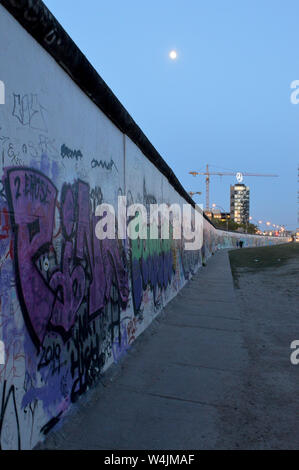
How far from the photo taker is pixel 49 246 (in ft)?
9.86

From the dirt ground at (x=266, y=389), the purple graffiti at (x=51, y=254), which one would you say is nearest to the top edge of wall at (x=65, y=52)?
the purple graffiti at (x=51, y=254)

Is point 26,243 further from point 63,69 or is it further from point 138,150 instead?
point 138,150

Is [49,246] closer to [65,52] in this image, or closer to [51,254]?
[51,254]

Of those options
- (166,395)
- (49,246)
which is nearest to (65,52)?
(49,246)

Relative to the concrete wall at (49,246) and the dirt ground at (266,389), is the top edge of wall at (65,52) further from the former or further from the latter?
the dirt ground at (266,389)

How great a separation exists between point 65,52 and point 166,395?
3892 mm

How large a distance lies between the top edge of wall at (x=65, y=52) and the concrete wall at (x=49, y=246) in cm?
7

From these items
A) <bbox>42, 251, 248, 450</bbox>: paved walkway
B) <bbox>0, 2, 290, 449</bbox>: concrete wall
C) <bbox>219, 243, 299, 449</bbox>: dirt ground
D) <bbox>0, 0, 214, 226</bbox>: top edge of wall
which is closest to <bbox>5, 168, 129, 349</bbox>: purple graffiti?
<bbox>0, 2, 290, 449</bbox>: concrete wall

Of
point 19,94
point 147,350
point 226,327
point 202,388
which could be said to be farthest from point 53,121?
point 226,327

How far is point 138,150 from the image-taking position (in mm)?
6395

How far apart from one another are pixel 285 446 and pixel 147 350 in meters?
2.85

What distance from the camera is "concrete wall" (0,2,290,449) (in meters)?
2.46

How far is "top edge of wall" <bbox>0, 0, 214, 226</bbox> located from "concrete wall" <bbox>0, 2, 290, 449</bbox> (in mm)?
67

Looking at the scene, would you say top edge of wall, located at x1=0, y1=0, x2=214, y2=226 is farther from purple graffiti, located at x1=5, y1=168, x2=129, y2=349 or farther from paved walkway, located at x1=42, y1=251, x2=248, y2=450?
paved walkway, located at x1=42, y1=251, x2=248, y2=450
